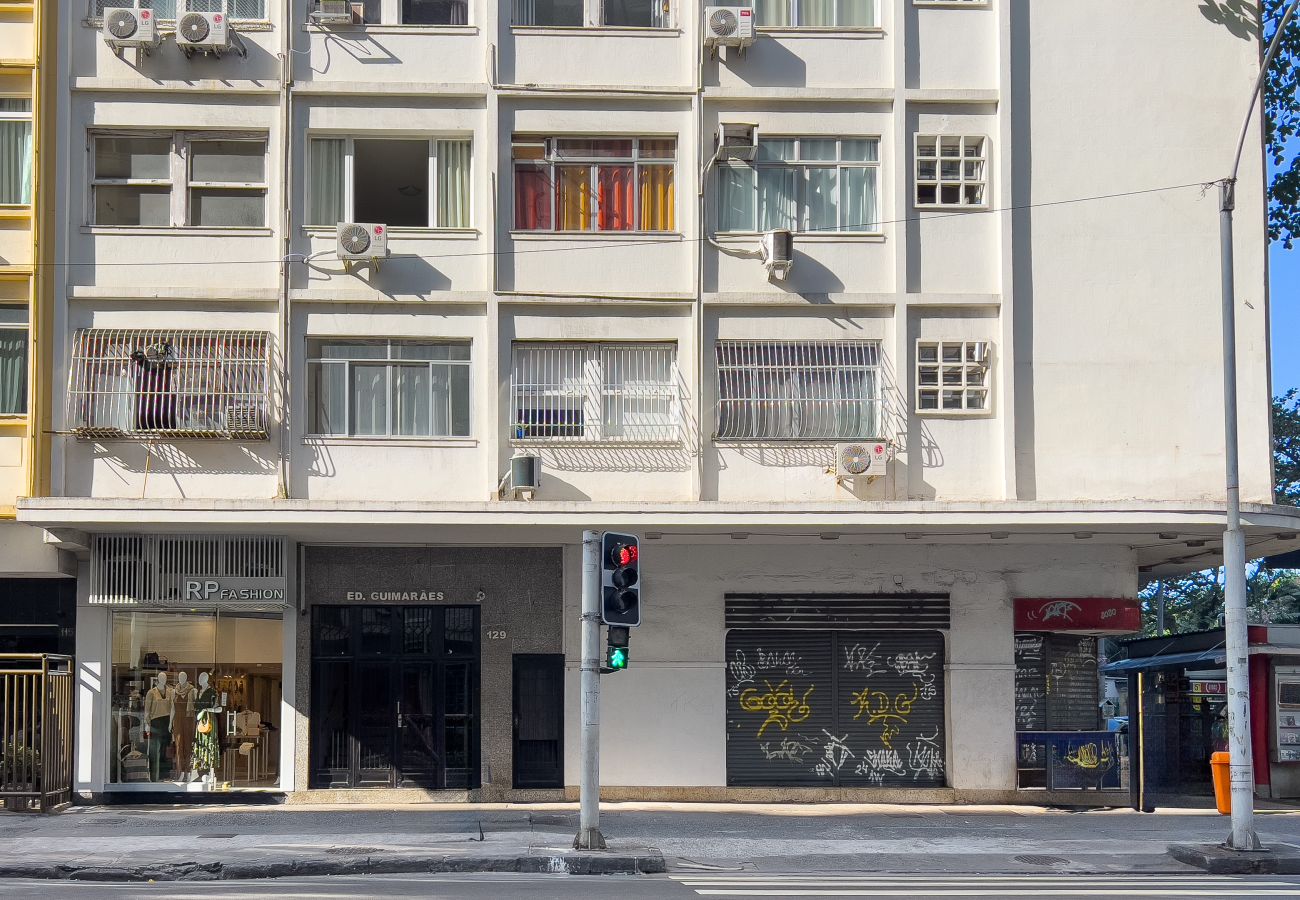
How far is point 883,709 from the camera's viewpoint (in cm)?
2214

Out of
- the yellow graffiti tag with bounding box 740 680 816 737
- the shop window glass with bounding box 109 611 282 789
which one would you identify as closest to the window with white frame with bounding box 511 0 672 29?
the shop window glass with bounding box 109 611 282 789

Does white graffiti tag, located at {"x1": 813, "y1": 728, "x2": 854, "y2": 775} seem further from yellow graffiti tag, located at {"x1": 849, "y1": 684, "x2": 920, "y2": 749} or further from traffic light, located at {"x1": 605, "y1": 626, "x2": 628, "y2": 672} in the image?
traffic light, located at {"x1": 605, "y1": 626, "x2": 628, "y2": 672}

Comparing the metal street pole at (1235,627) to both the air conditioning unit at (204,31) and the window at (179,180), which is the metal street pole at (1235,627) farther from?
the air conditioning unit at (204,31)

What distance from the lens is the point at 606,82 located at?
69.8ft

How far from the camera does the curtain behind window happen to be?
20.6 m

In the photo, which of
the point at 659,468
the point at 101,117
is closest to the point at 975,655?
the point at 659,468

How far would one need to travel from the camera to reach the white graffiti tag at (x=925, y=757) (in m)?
22.1

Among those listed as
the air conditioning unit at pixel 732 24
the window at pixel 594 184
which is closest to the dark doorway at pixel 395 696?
the window at pixel 594 184

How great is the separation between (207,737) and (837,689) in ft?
29.3

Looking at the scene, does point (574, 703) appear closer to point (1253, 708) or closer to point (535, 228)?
point (535, 228)

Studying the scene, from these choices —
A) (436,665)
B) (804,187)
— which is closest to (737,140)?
(804,187)

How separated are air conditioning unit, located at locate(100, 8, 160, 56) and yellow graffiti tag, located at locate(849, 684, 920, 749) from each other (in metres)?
13.2

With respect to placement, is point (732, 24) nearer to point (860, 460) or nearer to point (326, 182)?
point (326, 182)

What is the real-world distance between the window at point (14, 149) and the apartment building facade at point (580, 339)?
633 mm
